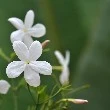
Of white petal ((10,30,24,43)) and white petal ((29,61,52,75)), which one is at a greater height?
white petal ((10,30,24,43))

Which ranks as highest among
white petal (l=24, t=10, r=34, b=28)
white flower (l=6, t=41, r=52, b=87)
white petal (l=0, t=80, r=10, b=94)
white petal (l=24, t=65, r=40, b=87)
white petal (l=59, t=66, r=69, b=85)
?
white petal (l=24, t=10, r=34, b=28)

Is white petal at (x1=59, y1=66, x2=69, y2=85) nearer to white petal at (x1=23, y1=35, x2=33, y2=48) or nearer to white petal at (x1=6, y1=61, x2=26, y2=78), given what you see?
white petal at (x1=23, y1=35, x2=33, y2=48)

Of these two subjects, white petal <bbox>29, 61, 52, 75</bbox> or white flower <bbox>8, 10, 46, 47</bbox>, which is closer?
white petal <bbox>29, 61, 52, 75</bbox>

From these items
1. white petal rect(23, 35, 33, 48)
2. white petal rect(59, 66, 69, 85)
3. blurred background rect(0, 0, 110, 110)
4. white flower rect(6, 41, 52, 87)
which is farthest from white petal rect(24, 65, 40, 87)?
blurred background rect(0, 0, 110, 110)

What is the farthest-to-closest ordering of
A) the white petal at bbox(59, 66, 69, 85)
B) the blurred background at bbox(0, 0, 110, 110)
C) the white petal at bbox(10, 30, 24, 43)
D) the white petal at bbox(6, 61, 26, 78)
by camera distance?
the blurred background at bbox(0, 0, 110, 110)
the white petal at bbox(59, 66, 69, 85)
the white petal at bbox(10, 30, 24, 43)
the white petal at bbox(6, 61, 26, 78)

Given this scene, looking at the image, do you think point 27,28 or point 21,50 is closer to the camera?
point 21,50

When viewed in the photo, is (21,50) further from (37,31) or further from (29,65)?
(37,31)

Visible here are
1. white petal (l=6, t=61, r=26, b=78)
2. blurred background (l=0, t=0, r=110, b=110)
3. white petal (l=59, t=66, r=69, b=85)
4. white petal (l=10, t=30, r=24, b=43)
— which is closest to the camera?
white petal (l=6, t=61, r=26, b=78)

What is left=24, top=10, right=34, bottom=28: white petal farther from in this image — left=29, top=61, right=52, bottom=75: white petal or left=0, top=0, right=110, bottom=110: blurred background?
left=0, top=0, right=110, bottom=110: blurred background

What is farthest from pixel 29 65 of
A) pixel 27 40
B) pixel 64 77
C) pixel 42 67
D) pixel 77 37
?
pixel 77 37

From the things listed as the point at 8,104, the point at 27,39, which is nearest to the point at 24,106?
the point at 8,104
